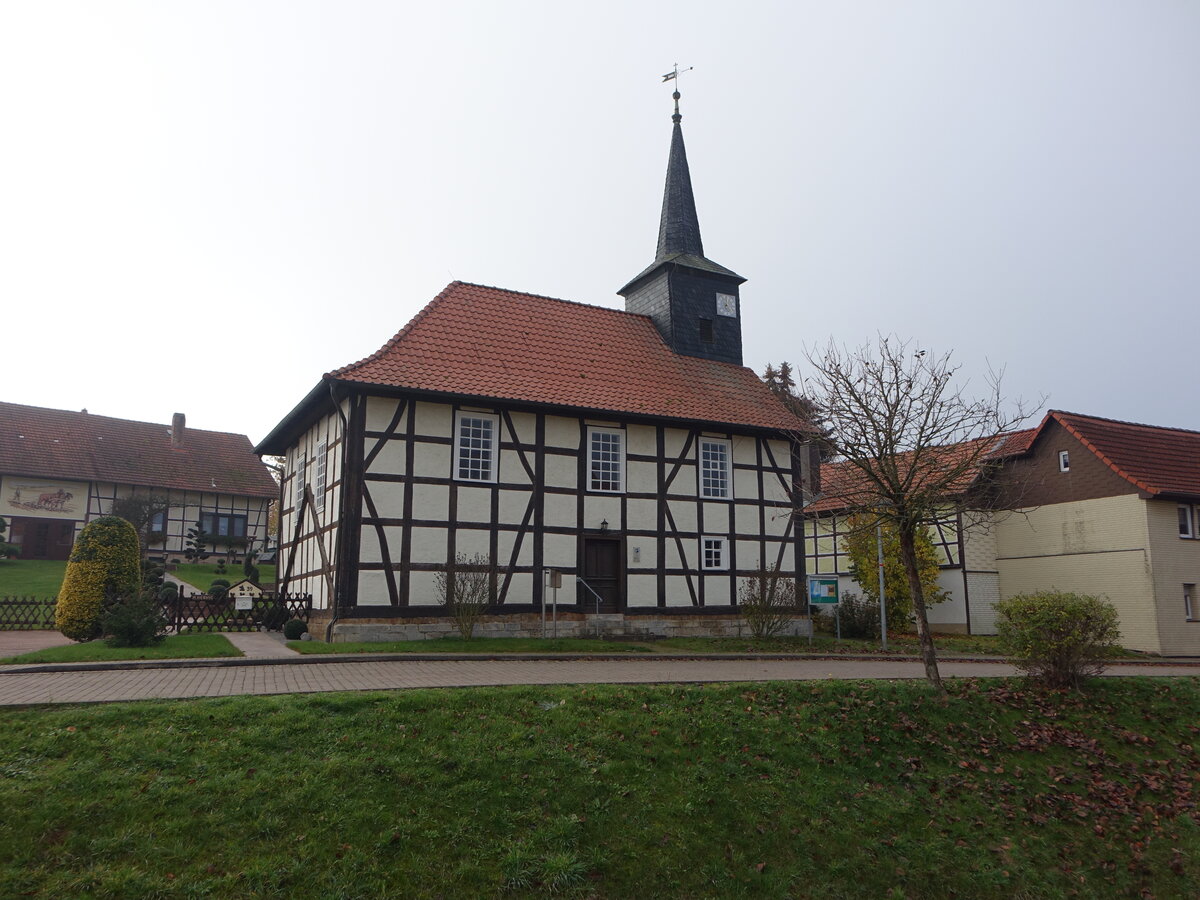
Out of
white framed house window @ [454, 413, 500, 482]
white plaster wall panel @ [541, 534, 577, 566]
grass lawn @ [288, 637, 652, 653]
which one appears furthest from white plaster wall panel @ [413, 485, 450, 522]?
grass lawn @ [288, 637, 652, 653]

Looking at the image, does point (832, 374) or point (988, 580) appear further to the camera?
point (988, 580)

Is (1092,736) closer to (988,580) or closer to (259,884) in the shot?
(259,884)

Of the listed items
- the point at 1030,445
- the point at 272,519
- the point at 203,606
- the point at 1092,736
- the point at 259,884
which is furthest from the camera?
the point at 272,519

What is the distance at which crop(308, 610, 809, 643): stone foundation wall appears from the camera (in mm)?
17859

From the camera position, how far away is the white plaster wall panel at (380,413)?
18.6m

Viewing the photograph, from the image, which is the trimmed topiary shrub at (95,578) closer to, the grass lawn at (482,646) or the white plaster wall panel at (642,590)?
the grass lawn at (482,646)

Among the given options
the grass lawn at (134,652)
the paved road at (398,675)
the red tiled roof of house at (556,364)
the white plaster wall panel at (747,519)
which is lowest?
the paved road at (398,675)

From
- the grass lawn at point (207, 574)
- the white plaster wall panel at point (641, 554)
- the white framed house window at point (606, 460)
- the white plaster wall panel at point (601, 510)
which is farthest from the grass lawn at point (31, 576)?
the white plaster wall panel at point (641, 554)

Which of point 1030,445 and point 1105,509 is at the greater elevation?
point 1030,445

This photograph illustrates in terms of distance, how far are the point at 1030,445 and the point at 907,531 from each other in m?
18.2

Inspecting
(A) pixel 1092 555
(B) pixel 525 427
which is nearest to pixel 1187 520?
(A) pixel 1092 555

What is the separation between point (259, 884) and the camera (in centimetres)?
639

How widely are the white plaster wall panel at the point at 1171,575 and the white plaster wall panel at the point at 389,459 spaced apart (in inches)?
827

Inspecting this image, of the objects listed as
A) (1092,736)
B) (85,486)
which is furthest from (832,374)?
(85,486)
